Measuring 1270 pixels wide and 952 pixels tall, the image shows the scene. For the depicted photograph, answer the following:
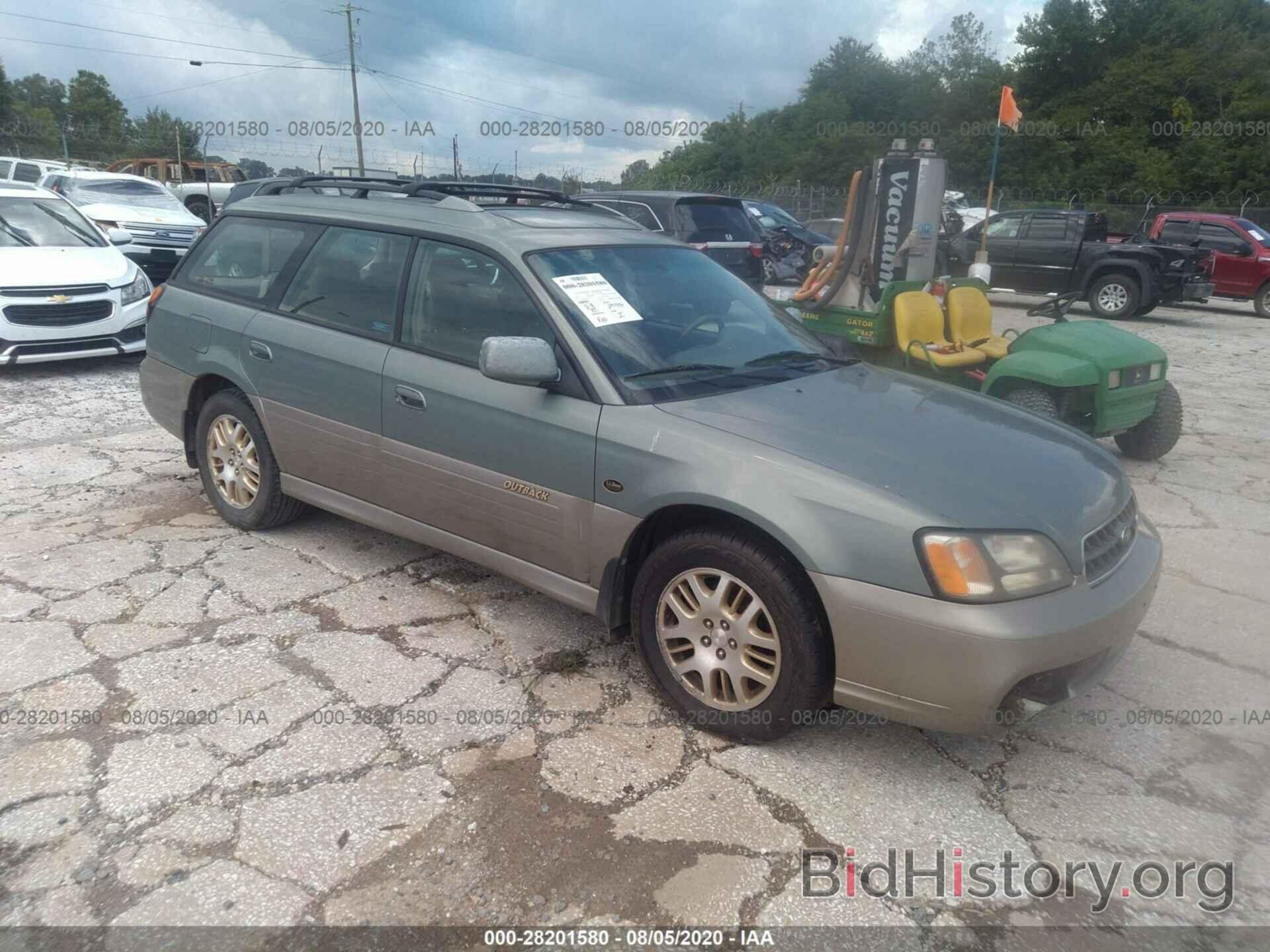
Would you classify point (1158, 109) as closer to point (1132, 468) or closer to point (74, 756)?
point (1132, 468)

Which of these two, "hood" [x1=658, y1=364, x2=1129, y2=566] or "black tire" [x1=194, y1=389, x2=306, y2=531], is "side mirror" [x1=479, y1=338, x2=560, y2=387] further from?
"black tire" [x1=194, y1=389, x2=306, y2=531]

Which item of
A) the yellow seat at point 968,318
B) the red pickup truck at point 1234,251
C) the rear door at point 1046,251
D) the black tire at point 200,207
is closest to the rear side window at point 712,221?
the yellow seat at point 968,318

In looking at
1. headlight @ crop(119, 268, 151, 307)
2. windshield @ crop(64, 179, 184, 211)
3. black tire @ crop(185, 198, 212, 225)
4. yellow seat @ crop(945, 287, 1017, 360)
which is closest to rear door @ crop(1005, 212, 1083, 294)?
yellow seat @ crop(945, 287, 1017, 360)

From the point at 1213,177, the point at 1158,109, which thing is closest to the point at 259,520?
the point at 1213,177

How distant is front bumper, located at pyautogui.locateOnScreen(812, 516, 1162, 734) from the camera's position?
240cm

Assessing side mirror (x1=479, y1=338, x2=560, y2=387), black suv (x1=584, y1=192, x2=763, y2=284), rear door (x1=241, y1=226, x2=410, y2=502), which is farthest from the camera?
black suv (x1=584, y1=192, x2=763, y2=284)

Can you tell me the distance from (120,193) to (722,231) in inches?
362

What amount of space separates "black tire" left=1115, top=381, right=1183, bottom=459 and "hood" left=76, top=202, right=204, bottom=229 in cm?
1214

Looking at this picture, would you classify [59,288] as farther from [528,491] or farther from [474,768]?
[474,768]

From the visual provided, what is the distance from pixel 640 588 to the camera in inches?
116

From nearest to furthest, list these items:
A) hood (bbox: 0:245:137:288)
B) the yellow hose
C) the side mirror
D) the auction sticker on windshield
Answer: the side mirror → the auction sticker on windshield → the yellow hose → hood (bbox: 0:245:137:288)

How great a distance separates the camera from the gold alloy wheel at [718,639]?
2717 mm

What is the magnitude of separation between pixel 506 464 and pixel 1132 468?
15.3 feet

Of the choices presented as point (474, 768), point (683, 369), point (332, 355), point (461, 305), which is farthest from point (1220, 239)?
point (474, 768)
